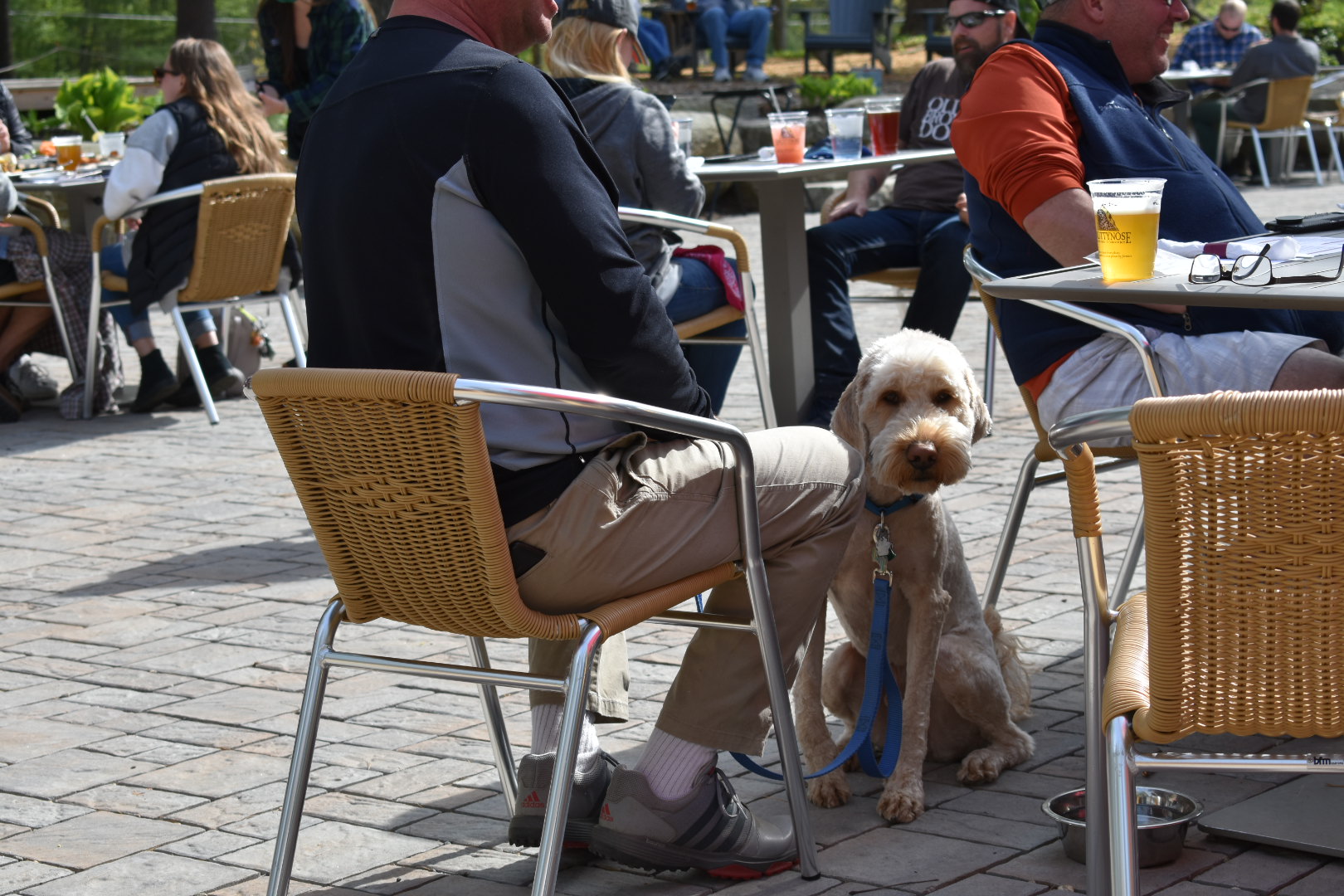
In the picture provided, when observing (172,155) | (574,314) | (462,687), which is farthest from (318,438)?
(172,155)

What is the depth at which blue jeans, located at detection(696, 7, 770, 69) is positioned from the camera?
868 inches

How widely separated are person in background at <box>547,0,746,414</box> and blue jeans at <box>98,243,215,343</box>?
11.4 ft

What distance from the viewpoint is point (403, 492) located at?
2.42 meters

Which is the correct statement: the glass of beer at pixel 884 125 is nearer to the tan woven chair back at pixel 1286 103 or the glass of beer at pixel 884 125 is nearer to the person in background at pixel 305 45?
the person in background at pixel 305 45

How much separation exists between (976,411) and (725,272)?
1997 mm

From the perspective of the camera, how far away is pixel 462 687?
403cm

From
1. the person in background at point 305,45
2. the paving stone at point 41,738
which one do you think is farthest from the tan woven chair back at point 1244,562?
the person in background at point 305,45

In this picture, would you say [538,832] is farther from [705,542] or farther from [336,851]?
[705,542]

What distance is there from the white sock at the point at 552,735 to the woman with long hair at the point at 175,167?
4890 mm

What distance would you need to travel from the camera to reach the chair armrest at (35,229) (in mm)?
7598

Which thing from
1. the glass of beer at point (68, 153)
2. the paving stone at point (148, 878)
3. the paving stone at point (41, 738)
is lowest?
the paving stone at point (41, 738)

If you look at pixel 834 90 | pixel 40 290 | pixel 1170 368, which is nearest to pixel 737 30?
pixel 834 90

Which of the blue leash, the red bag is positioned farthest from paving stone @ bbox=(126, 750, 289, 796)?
the red bag

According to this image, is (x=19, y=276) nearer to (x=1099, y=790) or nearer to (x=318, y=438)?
(x=318, y=438)
